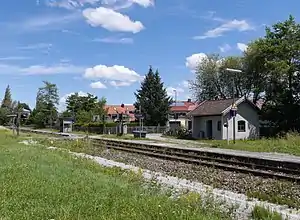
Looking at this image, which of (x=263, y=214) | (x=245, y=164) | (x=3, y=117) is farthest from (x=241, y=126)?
(x=3, y=117)

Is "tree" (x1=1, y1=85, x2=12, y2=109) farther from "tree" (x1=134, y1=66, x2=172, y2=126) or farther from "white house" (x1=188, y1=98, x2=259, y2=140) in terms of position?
"white house" (x1=188, y1=98, x2=259, y2=140)

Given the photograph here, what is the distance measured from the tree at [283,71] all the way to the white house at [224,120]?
306 cm

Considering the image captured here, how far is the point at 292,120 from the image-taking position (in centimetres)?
5088

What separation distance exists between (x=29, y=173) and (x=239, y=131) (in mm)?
39810

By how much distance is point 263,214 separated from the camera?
845cm

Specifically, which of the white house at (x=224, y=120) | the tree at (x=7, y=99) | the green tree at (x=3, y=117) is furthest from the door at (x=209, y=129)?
the tree at (x=7, y=99)

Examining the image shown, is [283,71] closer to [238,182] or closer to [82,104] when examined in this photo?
[238,182]

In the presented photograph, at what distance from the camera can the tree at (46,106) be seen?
109875mm

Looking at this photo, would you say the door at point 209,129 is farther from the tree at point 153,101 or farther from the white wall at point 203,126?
the tree at point 153,101

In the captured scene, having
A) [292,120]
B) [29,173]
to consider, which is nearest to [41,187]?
[29,173]

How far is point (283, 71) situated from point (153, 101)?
2723 cm

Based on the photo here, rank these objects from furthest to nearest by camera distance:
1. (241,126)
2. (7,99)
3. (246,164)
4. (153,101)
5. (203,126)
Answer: (7,99) < (153,101) < (203,126) < (241,126) < (246,164)

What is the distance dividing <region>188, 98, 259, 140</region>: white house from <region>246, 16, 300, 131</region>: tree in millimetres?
3059

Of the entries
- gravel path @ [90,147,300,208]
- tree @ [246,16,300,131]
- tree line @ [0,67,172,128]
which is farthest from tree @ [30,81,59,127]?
gravel path @ [90,147,300,208]
